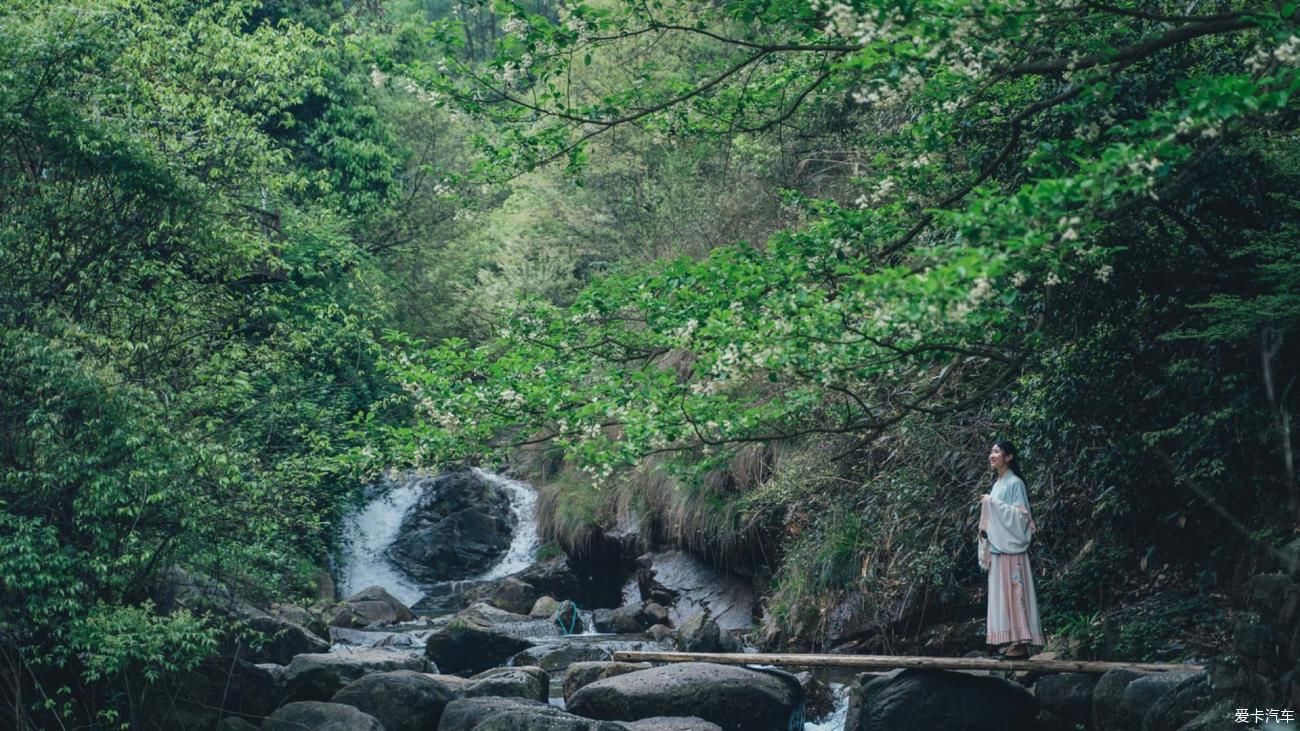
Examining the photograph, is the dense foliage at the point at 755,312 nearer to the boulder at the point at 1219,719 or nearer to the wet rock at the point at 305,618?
the boulder at the point at 1219,719

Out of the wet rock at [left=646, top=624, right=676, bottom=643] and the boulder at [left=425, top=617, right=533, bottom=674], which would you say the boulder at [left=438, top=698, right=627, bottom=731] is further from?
the wet rock at [left=646, top=624, right=676, bottom=643]

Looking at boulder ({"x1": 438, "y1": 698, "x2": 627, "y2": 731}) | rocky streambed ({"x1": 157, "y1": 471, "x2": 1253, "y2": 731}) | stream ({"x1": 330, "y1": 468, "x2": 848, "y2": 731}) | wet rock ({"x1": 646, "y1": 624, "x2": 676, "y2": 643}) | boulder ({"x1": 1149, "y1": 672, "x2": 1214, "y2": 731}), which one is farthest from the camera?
stream ({"x1": 330, "y1": 468, "x2": 848, "y2": 731})

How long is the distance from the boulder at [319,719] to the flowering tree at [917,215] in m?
3.19

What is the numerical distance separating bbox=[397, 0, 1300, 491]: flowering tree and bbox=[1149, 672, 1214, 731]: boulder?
2.59 meters

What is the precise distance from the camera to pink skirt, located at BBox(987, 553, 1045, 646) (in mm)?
10195

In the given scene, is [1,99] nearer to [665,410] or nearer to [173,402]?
[173,402]

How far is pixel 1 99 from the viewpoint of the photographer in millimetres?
9594

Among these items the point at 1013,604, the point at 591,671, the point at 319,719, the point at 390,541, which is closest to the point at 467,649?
the point at 591,671

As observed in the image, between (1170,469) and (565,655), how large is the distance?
913cm

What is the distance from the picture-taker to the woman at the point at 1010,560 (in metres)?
10.2

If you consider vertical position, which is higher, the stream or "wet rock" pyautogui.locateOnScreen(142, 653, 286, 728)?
"wet rock" pyautogui.locateOnScreen(142, 653, 286, 728)

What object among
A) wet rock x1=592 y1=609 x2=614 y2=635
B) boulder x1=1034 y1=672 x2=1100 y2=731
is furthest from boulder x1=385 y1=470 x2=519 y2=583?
boulder x1=1034 y1=672 x2=1100 y2=731

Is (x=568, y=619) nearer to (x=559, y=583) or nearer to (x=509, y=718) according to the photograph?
(x=559, y=583)

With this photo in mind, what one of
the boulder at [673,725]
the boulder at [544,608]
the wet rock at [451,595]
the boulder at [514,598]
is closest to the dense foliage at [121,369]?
the boulder at [673,725]
